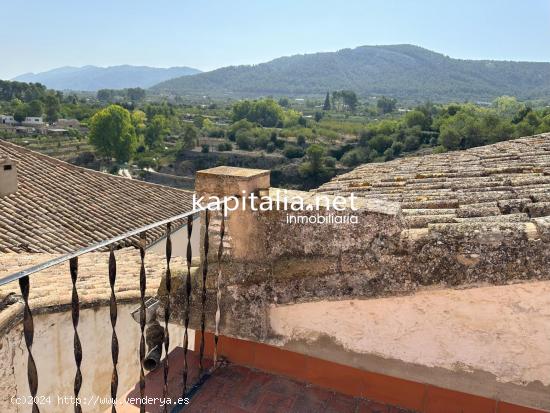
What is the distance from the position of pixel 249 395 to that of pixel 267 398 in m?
0.12

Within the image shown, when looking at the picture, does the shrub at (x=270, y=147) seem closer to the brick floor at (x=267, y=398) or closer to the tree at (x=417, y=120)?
the tree at (x=417, y=120)

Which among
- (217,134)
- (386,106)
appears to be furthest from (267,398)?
(386,106)

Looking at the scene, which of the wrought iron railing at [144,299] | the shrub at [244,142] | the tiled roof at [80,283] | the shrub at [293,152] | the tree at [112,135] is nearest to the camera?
the wrought iron railing at [144,299]

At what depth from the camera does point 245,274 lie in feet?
9.12

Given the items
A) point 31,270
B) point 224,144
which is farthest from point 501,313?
point 224,144

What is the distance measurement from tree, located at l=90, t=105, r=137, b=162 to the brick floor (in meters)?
55.6

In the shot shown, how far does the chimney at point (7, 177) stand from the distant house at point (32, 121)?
6652cm

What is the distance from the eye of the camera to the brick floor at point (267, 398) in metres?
2.65

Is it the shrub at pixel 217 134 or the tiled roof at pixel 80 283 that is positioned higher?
the shrub at pixel 217 134

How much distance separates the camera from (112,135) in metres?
53.8

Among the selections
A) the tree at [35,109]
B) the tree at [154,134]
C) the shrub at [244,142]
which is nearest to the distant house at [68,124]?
the tree at [35,109]

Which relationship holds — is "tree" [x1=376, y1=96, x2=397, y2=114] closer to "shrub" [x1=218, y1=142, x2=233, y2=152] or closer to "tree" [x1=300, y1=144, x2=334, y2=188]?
"shrub" [x1=218, y1=142, x2=233, y2=152]

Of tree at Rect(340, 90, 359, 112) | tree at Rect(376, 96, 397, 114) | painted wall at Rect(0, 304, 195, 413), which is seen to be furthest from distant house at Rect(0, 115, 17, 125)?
tree at Rect(340, 90, 359, 112)

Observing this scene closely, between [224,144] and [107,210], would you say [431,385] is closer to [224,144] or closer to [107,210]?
[107,210]
